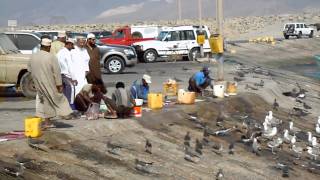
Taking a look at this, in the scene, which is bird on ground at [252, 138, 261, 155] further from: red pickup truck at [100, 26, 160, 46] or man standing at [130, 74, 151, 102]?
red pickup truck at [100, 26, 160, 46]

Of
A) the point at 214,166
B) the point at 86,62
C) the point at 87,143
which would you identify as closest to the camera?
the point at 87,143

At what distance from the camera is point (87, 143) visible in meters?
12.5

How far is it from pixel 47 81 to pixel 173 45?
2515 cm

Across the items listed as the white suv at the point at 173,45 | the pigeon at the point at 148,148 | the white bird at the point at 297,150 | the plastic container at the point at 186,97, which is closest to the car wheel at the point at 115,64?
the white suv at the point at 173,45

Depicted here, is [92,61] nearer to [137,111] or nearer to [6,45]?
[137,111]

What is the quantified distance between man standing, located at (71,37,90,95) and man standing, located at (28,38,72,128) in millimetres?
1891

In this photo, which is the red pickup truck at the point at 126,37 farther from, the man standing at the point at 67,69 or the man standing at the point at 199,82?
the man standing at the point at 67,69

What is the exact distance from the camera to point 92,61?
14.8m

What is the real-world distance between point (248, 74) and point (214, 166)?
15.5 meters

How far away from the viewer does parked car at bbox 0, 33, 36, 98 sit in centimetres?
1870

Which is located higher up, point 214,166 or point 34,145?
point 34,145

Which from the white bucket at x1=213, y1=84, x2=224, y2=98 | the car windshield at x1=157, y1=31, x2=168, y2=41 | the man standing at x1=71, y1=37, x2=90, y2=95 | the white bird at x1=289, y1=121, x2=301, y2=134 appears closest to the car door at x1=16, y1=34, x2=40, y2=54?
the white bucket at x1=213, y1=84, x2=224, y2=98

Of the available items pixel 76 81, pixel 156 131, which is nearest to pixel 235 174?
pixel 156 131

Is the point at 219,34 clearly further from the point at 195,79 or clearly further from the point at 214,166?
the point at 214,166
